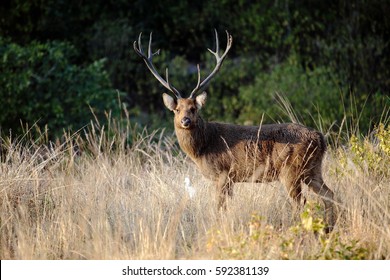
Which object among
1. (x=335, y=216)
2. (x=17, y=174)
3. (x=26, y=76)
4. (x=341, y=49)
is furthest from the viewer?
(x=341, y=49)

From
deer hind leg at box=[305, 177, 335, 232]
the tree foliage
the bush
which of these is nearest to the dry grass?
deer hind leg at box=[305, 177, 335, 232]

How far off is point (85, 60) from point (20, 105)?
5.07 metres

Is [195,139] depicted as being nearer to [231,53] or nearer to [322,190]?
[322,190]

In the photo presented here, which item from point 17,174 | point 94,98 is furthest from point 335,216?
point 94,98

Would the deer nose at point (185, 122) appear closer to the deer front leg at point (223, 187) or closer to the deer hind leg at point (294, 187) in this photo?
the deer front leg at point (223, 187)

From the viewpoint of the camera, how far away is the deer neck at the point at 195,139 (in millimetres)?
8094

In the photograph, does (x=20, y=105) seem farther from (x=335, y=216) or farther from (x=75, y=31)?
(x=335, y=216)

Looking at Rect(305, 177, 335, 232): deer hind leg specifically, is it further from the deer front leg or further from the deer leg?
the deer front leg

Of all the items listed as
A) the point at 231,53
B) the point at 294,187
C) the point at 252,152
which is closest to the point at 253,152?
the point at 252,152

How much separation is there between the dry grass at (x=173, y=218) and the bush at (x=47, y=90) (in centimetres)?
552

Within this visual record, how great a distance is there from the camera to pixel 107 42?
19.0m

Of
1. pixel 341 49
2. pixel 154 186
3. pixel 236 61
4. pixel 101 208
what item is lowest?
pixel 236 61

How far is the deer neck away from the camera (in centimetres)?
809

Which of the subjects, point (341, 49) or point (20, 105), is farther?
point (341, 49)
